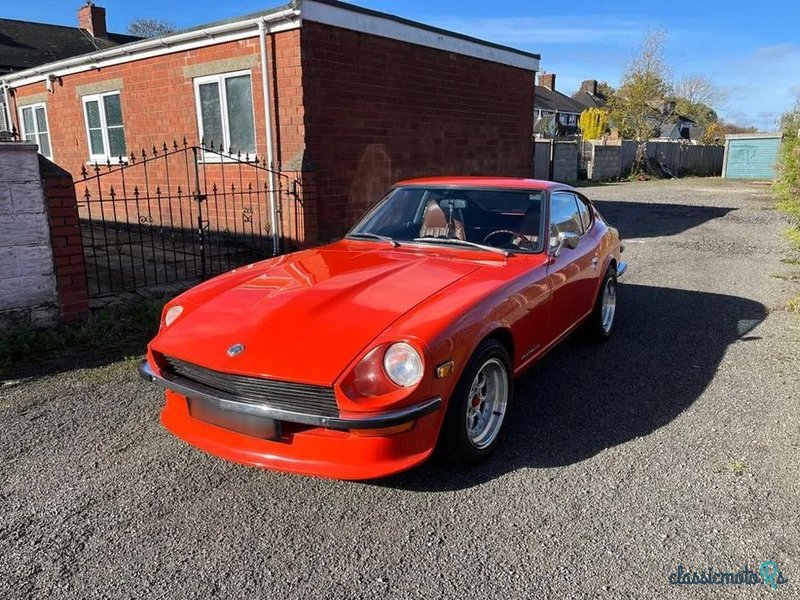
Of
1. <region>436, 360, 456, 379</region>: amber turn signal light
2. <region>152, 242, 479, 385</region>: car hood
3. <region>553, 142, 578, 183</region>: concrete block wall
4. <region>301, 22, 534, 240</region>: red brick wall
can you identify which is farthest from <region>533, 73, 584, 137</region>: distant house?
<region>436, 360, 456, 379</region>: amber turn signal light

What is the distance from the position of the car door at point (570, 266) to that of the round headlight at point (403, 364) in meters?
1.61

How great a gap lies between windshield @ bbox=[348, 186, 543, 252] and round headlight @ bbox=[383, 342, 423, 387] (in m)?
1.53

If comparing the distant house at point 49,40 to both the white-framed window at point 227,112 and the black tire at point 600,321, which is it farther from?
the black tire at point 600,321

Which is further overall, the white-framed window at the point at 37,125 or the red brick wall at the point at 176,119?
the white-framed window at the point at 37,125

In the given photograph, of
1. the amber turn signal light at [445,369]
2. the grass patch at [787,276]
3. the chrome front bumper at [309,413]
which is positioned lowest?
the grass patch at [787,276]

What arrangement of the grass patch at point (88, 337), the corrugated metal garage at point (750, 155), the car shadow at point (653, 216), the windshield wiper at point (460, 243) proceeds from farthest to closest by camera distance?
the corrugated metal garage at point (750, 155) < the car shadow at point (653, 216) < the grass patch at point (88, 337) < the windshield wiper at point (460, 243)

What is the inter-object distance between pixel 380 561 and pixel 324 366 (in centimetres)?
87

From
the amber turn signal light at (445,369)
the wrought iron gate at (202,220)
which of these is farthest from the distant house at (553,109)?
the amber turn signal light at (445,369)

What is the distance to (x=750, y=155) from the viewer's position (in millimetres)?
30641

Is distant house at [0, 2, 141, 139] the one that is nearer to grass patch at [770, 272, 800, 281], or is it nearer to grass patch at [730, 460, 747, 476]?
grass patch at [770, 272, 800, 281]

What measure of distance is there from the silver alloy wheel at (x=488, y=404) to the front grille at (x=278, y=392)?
86 cm

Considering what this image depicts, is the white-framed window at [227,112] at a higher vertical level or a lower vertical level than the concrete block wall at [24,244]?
higher

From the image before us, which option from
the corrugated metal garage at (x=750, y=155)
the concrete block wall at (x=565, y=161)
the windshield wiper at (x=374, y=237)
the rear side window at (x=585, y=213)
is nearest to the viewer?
the windshield wiper at (x=374, y=237)

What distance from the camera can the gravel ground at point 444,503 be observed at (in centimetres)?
246
